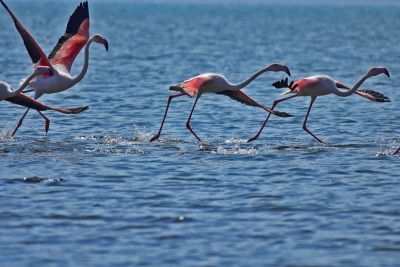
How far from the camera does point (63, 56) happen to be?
12.5 meters

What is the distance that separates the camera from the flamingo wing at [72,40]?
12.5 metres

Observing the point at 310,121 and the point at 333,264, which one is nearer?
the point at 333,264

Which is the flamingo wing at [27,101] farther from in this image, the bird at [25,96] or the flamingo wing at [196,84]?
the flamingo wing at [196,84]

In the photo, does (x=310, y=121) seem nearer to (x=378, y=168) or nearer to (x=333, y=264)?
(x=378, y=168)

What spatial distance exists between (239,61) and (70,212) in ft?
68.7

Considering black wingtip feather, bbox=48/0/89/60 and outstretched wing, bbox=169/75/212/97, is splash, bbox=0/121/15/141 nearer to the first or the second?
black wingtip feather, bbox=48/0/89/60

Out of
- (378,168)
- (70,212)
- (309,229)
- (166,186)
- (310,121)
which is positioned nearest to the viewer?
(309,229)

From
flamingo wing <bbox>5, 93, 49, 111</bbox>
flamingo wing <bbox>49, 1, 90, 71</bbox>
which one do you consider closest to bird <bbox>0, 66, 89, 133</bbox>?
flamingo wing <bbox>5, 93, 49, 111</bbox>

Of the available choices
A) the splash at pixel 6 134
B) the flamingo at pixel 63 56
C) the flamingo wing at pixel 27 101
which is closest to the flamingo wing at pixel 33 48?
the flamingo at pixel 63 56

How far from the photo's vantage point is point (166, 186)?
28.3 ft

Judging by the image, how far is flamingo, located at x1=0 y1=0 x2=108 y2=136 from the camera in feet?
37.6

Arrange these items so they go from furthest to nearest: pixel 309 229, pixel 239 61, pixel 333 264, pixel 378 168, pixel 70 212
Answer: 1. pixel 239 61
2. pixel 378 168
3. pixel 70 212
4. pixel 309 229
5. pixel 333 264

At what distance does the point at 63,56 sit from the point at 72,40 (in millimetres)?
452

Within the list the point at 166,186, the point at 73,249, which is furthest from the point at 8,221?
the point at 166,186
